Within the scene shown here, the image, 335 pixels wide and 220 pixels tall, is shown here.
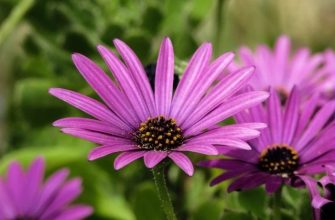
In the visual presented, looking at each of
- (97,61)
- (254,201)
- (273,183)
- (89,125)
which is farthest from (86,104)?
(97,61)

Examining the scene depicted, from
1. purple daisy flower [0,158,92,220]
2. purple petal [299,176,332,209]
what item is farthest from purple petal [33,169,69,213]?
purple petal [299,176,332,209]

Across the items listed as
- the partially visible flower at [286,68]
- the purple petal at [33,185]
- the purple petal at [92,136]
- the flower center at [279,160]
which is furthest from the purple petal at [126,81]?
the partially visible flower at [286,68]

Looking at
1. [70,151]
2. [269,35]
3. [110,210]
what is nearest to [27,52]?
[70,151]

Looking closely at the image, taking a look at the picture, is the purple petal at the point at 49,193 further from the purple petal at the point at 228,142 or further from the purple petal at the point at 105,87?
the purple petal at the point at 228,142

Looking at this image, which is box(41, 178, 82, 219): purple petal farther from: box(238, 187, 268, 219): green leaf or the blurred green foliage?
box(238, 187, 268, 219): green leaf

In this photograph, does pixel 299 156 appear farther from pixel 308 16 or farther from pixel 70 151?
pixel 308 16

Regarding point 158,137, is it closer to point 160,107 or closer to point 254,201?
point 160,107
